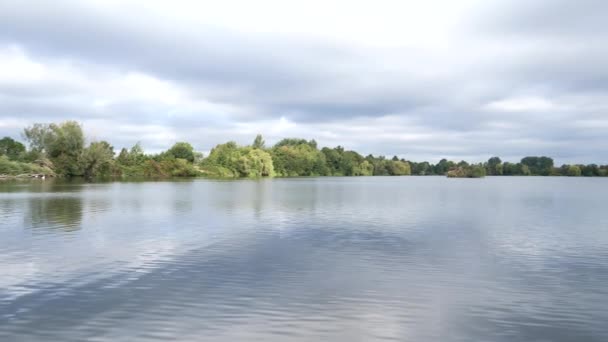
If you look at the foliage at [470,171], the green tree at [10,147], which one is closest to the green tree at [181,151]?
the green tree at [10,147]

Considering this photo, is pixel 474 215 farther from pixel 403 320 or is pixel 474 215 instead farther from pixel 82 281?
pixel 82 281

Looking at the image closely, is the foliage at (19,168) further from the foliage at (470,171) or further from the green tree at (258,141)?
the foliage at (470,171)

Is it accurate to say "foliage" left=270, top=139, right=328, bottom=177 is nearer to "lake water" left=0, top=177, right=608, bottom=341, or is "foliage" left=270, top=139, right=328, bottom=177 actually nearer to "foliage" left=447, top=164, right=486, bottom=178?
"foliage" left=447, top=164, right=486, bottom=178

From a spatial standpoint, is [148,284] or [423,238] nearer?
[148,284]

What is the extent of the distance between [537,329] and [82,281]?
13.4 m

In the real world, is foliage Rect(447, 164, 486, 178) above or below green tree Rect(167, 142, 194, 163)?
below

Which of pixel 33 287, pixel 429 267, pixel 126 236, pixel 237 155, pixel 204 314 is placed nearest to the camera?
pixel 204 314

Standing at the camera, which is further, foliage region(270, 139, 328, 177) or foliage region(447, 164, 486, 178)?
foliage region(270, 139, 328, 177)

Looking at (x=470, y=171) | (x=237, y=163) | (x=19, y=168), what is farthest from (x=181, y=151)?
(x=470, y=171)

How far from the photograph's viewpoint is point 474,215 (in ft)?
123

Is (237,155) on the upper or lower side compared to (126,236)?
upper

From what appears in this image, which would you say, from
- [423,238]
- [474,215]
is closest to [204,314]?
[423,238]

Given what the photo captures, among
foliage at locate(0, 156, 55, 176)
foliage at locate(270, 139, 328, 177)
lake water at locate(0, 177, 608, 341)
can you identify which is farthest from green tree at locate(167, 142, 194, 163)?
lake water at locate(0, 177, 608, 341)

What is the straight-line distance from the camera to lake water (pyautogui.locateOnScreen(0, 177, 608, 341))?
36.8 feet
